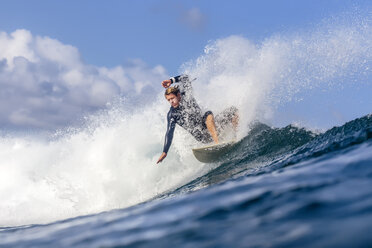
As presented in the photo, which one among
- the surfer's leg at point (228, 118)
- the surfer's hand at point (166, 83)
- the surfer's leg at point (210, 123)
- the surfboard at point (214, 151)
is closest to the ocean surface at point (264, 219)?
the surfboard at point (214, 151)

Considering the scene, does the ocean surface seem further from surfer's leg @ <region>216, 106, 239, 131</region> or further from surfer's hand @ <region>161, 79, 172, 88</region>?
surfer's leg @ <region>216, 106, 239, 131</region>

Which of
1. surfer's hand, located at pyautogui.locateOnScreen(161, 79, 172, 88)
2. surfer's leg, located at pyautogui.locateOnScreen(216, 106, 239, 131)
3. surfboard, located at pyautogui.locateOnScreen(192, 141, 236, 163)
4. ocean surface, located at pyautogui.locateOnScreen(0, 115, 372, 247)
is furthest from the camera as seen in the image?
surfer's leg, located at pyautogui.locateOnScreen(216, 106, 239, 131)

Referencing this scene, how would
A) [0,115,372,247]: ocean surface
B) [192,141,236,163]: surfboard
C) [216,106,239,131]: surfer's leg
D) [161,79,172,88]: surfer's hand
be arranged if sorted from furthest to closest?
[216,106,239,131]: surfer's leg, [192,141,236,163]: surfboard, [161,79,172,88]: surfer's hand, [0,115,372,247]: ocean surface

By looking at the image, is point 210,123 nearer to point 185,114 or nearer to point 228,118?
point 185,114

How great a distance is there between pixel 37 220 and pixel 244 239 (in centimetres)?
831

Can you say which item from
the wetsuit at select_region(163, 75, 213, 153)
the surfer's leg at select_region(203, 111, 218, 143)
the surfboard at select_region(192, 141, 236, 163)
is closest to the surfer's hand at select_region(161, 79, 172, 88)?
the wetsuit at select_region(163, 75, 213, 153)

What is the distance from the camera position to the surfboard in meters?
9.40

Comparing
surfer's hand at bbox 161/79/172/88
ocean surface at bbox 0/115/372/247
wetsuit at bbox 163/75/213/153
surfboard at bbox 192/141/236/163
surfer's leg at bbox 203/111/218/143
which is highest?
surfer's hand at bbox 161/79/172/88

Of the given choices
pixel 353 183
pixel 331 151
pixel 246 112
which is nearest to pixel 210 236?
pixel 353 183

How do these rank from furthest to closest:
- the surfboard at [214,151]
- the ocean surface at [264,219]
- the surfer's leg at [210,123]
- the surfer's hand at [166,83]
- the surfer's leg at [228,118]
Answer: the surfer's leg at [228,118]
the surfer's leg at [210,123]
the surfboard at [214,151]
the surfer's hand at [166,83]
the ocean surface at [264,219]

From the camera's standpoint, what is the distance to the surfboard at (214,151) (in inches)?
370

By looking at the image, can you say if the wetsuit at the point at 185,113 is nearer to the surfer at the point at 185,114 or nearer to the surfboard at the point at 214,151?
the surfer at the point at 185,114

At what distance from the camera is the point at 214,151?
31.0ft

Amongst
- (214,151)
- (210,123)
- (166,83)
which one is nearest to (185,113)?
(210,123)
